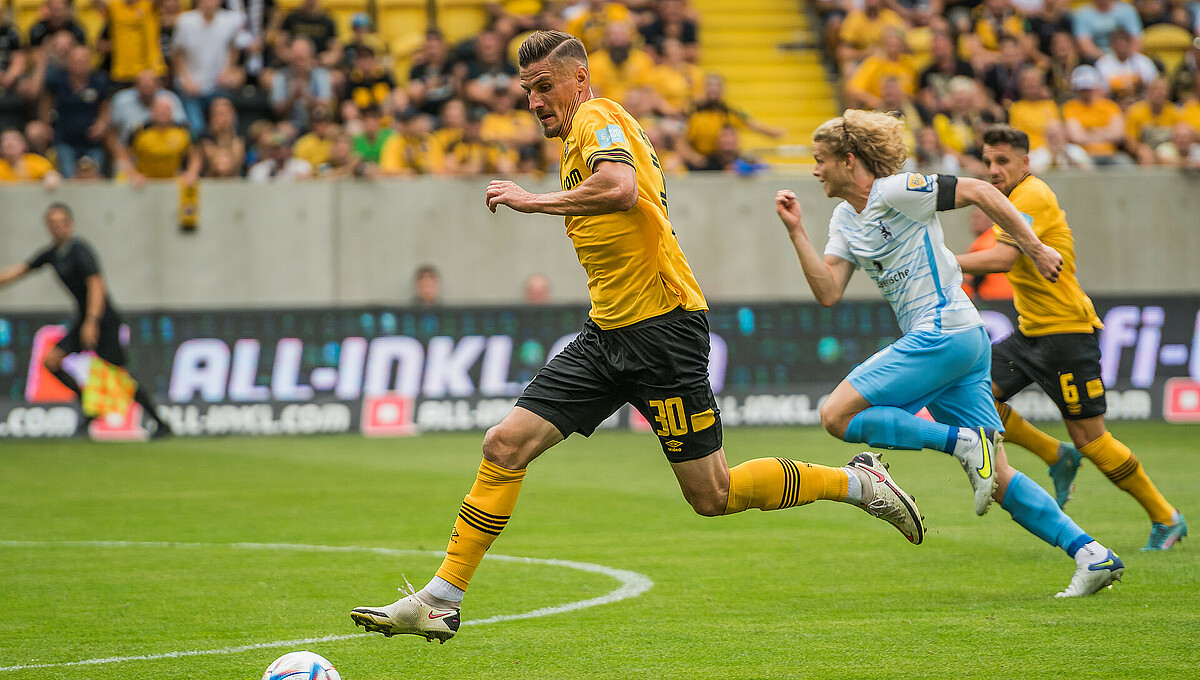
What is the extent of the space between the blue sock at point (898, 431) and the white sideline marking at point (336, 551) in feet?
4.54

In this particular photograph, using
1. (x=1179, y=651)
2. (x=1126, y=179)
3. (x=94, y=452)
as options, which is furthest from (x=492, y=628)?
Answer: (x=1126, y=179)

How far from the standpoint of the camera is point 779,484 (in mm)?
6148

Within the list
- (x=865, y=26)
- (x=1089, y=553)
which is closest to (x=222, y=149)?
(x=865, y=26)

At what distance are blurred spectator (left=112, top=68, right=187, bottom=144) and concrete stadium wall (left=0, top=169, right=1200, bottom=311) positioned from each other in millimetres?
942

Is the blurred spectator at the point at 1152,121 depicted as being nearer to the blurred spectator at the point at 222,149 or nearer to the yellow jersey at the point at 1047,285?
the yellow jersey at the point at 1047,285

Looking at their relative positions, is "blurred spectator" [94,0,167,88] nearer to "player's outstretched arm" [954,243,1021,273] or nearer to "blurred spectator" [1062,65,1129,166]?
"blurred spectator" [1062,65,1129,166]

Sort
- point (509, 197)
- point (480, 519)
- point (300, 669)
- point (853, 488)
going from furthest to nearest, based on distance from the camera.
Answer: point (853, 488) < point (480, 519) < point (509, 197) < point (300, 669)

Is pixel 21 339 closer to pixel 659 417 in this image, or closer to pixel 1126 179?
pixel 659 417

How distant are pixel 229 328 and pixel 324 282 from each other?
2.50 m

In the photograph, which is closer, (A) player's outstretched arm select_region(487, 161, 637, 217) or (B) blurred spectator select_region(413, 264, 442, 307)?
(A) player's outstretched arm select_region(487, 161, 637, 217)

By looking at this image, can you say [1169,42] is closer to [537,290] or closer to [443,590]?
[537,290]

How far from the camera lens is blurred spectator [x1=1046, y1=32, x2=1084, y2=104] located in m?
20.1

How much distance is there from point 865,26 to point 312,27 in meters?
8.17

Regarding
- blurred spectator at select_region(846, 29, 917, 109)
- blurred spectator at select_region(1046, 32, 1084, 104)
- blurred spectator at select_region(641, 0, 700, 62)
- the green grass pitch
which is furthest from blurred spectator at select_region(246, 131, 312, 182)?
blurred spectator at select_region(1046, 32, 1084, 104)
